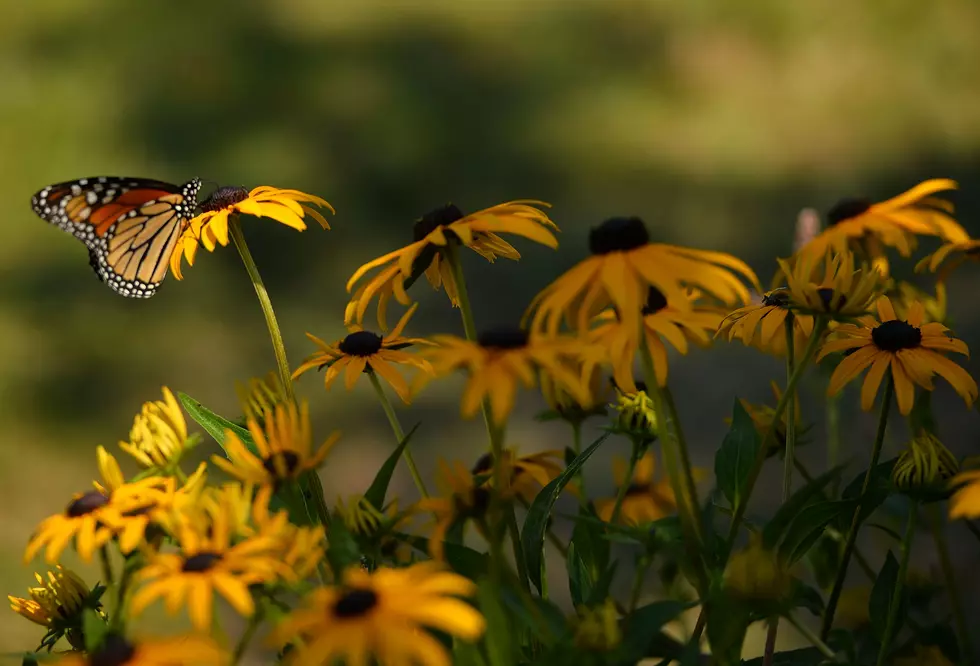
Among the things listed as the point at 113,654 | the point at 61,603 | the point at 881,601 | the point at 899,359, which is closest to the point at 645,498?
the point at 881,601

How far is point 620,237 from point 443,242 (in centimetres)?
18

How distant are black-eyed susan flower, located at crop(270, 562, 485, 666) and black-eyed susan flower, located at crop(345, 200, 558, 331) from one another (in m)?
0.32

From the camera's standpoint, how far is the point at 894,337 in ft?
3.16

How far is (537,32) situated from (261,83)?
1.25 meters

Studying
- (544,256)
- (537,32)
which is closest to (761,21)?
(537,32)

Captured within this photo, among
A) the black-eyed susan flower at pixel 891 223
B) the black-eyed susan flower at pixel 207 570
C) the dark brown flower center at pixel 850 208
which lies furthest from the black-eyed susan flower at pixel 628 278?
the dark brown flower center at pixel 850 208

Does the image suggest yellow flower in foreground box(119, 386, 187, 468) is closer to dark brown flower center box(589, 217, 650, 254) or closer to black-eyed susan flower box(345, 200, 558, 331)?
black-eyed susan flower box(345, 200, 558, 331)

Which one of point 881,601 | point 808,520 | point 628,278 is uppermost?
point 628,278

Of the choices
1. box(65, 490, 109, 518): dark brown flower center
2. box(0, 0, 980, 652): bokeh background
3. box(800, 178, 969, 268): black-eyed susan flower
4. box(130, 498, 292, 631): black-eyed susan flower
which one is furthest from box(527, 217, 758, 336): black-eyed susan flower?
box(0, 0, 980, 652): bokeh background

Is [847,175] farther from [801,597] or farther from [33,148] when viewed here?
[801,597]

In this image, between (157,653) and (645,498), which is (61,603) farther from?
(645,498)

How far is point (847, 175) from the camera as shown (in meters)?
4.04

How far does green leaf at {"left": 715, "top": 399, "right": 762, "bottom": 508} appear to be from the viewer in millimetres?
954

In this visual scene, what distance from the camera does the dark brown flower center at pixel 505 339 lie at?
752 mm
